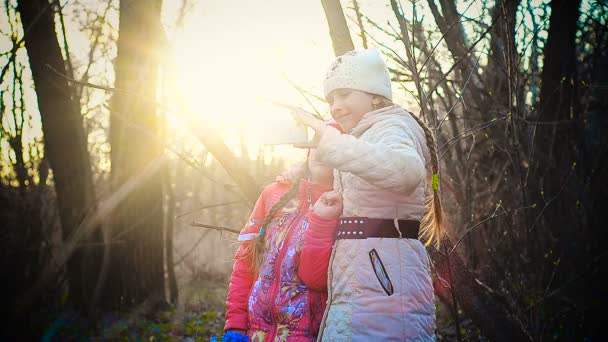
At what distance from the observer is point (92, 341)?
525 centimetres

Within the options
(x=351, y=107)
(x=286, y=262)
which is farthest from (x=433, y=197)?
(x=286, y=262)

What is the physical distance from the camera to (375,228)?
4.58ft

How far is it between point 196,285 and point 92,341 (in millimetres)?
4769

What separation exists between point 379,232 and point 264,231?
669mm

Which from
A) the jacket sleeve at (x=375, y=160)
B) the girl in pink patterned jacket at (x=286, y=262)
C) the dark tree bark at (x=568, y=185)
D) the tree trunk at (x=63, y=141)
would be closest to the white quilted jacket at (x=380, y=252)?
the jacket sleeve at (x=375, y=160)

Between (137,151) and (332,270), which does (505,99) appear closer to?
(332,270)

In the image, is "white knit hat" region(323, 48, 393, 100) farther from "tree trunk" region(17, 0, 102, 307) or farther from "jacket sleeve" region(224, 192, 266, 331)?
"tree trunk" region(17, 0, 102, 307)

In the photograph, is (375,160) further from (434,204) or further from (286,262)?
(286,262)

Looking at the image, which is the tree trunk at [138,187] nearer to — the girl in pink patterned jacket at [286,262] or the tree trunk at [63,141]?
the tree trunk at [63,141]

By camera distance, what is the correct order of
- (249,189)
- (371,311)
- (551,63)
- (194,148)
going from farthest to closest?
1. (194,148)
2. (551,63)
3. (249,189)
4. (371,311)

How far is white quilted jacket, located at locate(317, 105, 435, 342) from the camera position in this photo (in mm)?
1270

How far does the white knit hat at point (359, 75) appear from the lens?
1.64 m

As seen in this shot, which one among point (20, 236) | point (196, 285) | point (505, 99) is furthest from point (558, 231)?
point (196, 285)

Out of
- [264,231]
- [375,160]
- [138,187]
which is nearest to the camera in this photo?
Result: [375,160]
